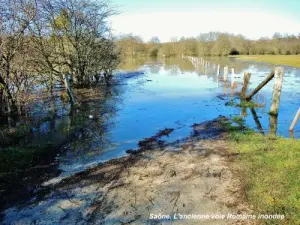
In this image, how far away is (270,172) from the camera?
500 centimetres

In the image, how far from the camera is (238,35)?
7138 centimetres

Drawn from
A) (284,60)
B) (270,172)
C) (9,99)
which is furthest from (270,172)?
(284,60)

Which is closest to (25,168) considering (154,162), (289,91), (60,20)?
(154,162)

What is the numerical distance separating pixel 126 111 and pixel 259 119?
233 inches

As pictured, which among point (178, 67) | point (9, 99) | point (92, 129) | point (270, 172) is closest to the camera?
point (270, 172)

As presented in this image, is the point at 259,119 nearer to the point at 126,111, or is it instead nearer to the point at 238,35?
the point at 126,111

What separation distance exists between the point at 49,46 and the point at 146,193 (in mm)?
12880

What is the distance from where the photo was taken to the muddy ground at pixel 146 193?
4023 millimetres

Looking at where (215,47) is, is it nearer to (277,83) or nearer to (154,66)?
(154,66)

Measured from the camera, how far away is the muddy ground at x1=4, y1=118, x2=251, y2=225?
4.02 m

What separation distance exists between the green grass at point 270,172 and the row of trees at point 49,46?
7.84 metres

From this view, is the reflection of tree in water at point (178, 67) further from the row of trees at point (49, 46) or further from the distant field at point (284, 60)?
the distant field at point (284, 60)

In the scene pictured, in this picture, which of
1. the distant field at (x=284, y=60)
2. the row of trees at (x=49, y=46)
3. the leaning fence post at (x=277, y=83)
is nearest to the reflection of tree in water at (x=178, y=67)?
the row of trees at (x=49, y=46)

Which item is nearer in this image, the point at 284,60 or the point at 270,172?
the point at 270,172
